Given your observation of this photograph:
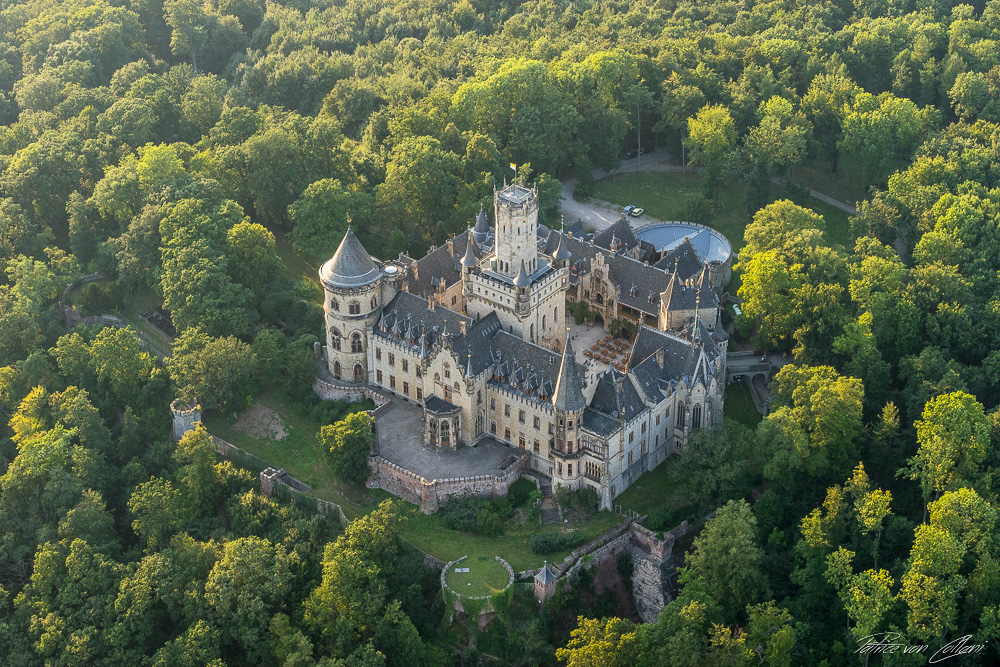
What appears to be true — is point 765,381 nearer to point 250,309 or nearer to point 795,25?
point 250,309

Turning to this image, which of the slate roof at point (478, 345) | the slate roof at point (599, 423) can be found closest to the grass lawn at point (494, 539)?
the slate roof at point (599, 423)

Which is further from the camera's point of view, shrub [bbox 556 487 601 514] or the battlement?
the battlement

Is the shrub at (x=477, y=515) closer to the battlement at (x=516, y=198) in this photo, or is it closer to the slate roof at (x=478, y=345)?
the slate roof at (x=478, y=345)

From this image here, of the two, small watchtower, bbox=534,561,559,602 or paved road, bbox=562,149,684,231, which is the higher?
paved road, bbox=562,149,684,231

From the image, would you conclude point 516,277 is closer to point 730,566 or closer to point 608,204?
point 730,566

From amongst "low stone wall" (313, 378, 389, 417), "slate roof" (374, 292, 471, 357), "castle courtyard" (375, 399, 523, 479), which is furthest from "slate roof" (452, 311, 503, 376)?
"low stone wall" (313, 378, 389, 417)

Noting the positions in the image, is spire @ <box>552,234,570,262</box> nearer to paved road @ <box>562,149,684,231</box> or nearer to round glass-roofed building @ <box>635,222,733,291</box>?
round glass-roofed building @ <box>635,222,733,291</box>
